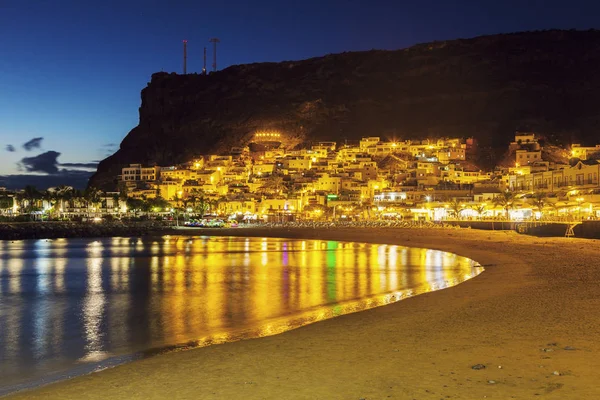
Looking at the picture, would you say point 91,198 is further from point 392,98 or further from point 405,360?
point 405,360

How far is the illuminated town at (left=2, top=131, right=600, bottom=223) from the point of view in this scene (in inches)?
2704

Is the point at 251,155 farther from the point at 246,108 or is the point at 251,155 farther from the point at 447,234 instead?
the point at 447,234

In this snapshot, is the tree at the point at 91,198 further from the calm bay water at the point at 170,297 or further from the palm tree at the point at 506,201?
the palm tree at the point at 506,201

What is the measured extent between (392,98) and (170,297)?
13812 cm

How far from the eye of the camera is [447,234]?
155ft

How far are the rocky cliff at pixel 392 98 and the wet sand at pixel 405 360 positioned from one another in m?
107

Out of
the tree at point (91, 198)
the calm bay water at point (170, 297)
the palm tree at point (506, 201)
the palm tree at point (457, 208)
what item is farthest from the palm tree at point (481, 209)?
the tree at point (91, 198)

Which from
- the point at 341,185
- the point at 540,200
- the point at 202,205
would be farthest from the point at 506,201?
the point at 202,205

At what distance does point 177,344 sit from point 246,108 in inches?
5757

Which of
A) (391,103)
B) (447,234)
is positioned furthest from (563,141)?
(447,234)

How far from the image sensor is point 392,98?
14962cm

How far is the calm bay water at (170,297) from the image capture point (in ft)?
35.0

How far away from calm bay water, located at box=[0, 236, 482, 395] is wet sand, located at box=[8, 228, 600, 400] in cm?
155

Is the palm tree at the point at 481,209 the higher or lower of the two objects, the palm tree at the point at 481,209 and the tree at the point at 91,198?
the lower
